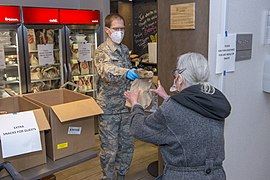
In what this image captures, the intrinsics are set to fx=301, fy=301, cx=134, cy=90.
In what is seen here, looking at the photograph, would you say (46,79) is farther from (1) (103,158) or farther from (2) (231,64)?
(2) (231,64)

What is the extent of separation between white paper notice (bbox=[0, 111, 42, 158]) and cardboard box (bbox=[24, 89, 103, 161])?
0.40ft

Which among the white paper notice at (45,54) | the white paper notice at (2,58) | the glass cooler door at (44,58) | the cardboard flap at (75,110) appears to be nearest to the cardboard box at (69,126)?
the cardboard flap at (75,110)

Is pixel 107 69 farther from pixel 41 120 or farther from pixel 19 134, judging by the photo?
pixel 19 134

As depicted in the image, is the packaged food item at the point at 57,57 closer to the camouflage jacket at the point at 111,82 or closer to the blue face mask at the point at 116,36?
the camouflage jacket at the point at 111,82

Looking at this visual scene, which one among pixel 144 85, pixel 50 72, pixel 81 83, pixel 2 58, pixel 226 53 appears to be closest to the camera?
pixel 226 53

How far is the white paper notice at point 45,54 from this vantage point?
4289 millimetres

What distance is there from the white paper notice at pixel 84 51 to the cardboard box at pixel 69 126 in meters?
2.89

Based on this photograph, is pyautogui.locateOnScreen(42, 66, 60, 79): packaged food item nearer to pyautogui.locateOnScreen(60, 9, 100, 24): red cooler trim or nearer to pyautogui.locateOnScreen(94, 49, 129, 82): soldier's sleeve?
pyautogui.locateOnScreen(60, 9, 100, 24): red cooler trim

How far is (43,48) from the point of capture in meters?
4.32

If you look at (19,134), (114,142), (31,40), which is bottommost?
(114,142)

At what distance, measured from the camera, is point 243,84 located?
8.29 ft

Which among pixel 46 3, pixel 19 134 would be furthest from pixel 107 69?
pixel 46 3

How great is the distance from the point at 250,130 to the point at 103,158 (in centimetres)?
140

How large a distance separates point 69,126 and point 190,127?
2.26ft
